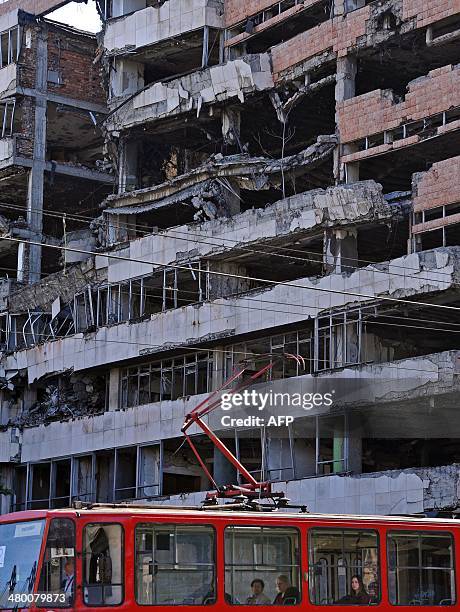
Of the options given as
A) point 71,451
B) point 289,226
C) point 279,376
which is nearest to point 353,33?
point 289,226

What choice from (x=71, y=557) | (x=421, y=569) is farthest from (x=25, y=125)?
(x=71, y=557)

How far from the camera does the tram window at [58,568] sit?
1683 centimetres

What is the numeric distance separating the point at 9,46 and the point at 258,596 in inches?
1492

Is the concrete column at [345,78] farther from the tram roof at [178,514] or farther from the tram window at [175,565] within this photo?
the tram window at [175,565]

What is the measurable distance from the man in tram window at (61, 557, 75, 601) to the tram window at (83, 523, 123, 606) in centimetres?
17

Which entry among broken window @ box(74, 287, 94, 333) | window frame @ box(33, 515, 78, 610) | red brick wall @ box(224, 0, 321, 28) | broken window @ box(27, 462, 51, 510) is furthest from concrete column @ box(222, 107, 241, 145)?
window frame @ box(33, 515, 78, 610)

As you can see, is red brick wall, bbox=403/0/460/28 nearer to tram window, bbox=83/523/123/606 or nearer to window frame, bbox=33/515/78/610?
tram window, bbox=83/523/123/606

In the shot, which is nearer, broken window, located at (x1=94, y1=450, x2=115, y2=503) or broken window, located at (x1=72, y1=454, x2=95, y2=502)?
broken window, located at (x1=94, y1=450, x2=115, y2=503)

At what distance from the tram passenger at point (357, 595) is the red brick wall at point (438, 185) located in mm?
17832

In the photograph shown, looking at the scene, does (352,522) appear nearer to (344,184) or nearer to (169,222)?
(344,184)

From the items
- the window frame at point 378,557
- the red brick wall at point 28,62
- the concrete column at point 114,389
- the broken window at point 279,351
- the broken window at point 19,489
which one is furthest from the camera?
the red brick wall at point 28,62

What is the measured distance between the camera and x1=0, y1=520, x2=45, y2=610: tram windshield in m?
16.9

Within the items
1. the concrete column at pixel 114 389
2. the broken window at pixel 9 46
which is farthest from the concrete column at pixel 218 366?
the broken window at pixel 9 46

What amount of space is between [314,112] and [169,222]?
7466 mm
